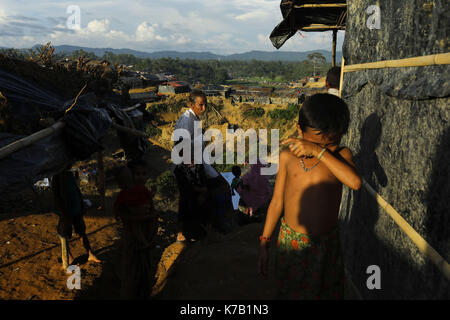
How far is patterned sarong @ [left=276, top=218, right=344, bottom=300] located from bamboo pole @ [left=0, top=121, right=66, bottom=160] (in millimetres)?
2633

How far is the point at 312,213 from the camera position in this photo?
1902mm

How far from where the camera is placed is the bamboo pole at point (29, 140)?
8.59ft

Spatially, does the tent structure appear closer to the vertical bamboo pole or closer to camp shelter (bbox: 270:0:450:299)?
camp shelter (bbox: 270:0:450:299)

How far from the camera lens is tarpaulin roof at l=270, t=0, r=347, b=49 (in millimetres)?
4637

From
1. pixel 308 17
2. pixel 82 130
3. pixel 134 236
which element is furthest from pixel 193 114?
pixel 308 17

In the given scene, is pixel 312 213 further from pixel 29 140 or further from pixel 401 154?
pixel 29 140

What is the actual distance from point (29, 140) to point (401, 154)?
3347mm

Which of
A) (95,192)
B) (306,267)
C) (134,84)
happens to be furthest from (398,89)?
(134,84)

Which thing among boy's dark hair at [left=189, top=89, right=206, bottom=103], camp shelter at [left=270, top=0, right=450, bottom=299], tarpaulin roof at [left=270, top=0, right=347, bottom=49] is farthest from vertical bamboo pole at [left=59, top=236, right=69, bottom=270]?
tarpaulin roof at [left=270, top=0, right=347, bottom=49]

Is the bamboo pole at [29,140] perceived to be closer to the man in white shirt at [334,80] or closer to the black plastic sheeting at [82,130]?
the black plastic sheeting at [82,130]

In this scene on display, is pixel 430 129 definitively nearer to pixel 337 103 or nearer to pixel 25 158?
pixel 337 103

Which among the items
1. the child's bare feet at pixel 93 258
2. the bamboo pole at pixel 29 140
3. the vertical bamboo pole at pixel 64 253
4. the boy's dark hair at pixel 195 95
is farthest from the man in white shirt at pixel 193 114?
the child's bare feet at pixel 93 258
